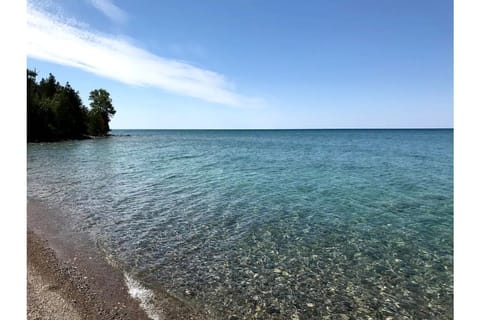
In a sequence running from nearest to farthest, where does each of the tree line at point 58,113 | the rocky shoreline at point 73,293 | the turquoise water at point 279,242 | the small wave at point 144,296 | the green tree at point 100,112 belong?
1. the rocky shoreline at point 73,293
2. the small wave at point 144,296
3. the turquoise water at point 279,242
4. the tree line at point 58,113
5. the green tree at point 100,112

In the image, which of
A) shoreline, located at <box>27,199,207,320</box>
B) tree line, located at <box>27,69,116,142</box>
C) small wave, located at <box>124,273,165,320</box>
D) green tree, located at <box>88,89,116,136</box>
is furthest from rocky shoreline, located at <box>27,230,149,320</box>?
green tree, located at <box>88,89,116,136</box>

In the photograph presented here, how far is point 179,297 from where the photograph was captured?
5.77 meters

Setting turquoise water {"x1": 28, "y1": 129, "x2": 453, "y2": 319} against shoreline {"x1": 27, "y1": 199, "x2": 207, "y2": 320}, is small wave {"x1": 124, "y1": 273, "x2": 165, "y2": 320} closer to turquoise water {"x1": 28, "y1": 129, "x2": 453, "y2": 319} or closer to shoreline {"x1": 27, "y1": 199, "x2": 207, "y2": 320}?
shoreline {"x1": 27, "y1": 199, "x2": 207, "y2": 320}

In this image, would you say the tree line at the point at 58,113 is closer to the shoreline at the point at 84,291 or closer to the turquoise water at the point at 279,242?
the turquoise water at the point at 279,242

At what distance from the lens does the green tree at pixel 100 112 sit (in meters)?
86.1

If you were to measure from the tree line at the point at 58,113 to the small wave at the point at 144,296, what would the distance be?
66.9 metres

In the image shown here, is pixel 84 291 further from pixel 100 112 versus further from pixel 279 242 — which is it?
pixel 100 112

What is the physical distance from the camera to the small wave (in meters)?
5.17

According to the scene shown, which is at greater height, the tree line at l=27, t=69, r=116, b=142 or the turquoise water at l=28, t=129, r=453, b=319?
the tree line at l=27, t=69, r=116, b=142

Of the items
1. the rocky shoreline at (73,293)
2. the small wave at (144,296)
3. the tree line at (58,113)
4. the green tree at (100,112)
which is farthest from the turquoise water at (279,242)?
the green tree at (100,112)

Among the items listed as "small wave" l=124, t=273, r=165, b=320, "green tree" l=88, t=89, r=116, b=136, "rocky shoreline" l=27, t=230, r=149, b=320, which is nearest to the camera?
"rocky shoreline" l=27, t=230, r=149, b=320

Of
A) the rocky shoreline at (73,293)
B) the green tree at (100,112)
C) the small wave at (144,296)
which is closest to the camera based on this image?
the rocky shoreline at (73,293)

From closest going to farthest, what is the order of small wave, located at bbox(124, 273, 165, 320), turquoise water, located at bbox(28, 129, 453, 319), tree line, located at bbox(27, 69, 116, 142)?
small wave, located at bbox(124, 273, 165, 320) < turquoise water, located at bbox(28, 129, 453, 319) < tree line, located at bbox(27, 69, 116, 142)
